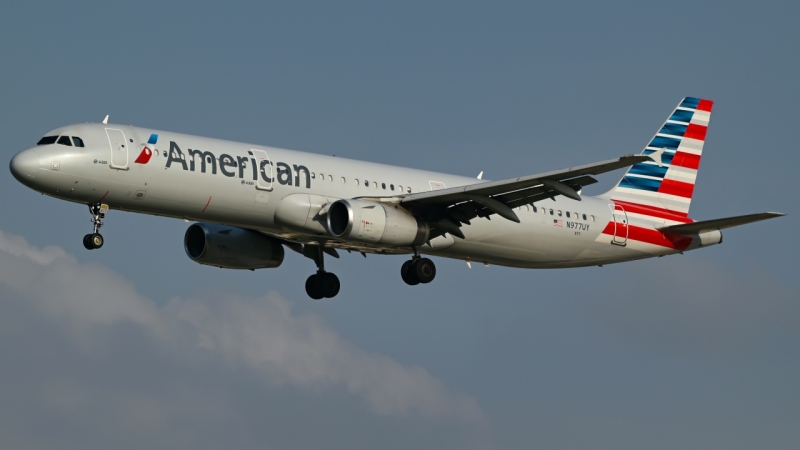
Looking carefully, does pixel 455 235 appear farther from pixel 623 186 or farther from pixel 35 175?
pixel 35 175

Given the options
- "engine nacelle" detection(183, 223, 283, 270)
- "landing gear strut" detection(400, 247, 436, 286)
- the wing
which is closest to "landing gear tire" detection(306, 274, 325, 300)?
"engine nacelle" detection(183, 223, 283, 270)

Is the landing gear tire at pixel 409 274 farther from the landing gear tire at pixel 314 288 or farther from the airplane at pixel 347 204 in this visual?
the landing gear tire at pixel 314 288

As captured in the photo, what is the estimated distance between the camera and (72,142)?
37.0 meters

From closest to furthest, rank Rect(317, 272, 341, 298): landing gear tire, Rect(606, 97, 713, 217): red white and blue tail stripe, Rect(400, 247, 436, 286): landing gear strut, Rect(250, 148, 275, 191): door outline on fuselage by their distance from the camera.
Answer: Rect(250, 148, 275, 191): door outline on fuselage, Rect(400, 247, 436, 286): landing gear strut, Rect(317, 272, 341, 298): landing gear tire, Rect(606, 97, 713, 217): red white and blue tail stripe

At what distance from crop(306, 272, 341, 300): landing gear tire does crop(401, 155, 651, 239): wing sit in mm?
6293

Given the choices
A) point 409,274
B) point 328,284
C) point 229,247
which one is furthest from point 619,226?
point 229,247

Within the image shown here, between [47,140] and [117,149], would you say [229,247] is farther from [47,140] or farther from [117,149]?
[47,140]

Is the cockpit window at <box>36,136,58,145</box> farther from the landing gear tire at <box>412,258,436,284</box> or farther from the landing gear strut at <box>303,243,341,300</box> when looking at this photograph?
the landing gear tire at <box>412,258,436,284</box>

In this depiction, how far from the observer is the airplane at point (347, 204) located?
1462 inches

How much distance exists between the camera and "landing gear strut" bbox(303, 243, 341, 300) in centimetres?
4616

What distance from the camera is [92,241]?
37250mm

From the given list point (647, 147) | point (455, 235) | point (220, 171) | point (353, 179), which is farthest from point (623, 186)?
point (220, 171)

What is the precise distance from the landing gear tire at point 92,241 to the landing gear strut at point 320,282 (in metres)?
10.3

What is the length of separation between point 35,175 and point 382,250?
1198cm
